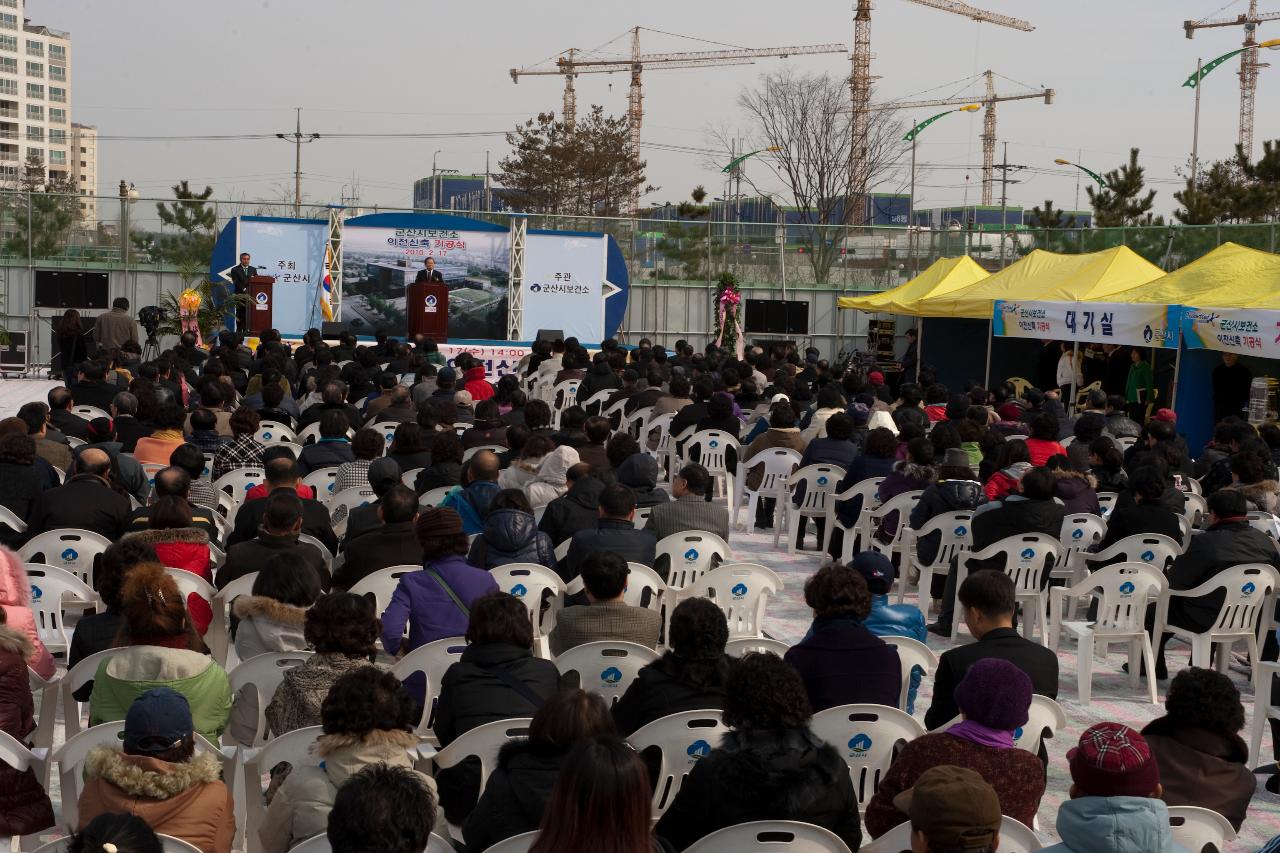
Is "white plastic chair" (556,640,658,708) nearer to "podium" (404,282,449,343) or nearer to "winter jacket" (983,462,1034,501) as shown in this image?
"winter jacket" (983,462,1034,501)

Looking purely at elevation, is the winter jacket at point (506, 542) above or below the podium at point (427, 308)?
below

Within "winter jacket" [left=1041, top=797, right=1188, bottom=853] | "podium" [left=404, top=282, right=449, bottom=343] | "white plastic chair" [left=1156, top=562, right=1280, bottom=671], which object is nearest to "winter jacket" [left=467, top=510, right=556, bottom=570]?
"white plastic chair" [left=1156, top=562, right=1280, bottom=671]

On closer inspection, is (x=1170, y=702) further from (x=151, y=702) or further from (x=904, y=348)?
(x=904, y=348)

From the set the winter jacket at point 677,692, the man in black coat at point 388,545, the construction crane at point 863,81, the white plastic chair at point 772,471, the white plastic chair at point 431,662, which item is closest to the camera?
the winter jacket at point 677,692

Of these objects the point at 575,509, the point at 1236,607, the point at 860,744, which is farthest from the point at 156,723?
the point at 1236,607

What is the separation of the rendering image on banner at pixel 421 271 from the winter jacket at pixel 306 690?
19413 mm

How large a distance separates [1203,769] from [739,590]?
8.74 feet

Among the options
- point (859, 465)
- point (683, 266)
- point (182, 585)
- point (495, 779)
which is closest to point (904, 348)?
point (683, 266)

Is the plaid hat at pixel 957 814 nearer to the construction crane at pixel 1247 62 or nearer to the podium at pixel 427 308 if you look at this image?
the podium at pixel 427 308

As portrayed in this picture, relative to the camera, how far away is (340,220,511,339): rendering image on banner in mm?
23781

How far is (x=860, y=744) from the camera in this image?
4.24m

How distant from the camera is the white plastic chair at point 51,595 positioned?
5.85 metres

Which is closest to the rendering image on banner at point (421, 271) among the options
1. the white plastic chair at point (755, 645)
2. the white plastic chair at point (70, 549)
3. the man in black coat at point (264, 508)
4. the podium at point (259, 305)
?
the podium at point (259, 305)

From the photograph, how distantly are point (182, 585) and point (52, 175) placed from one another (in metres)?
98.5
